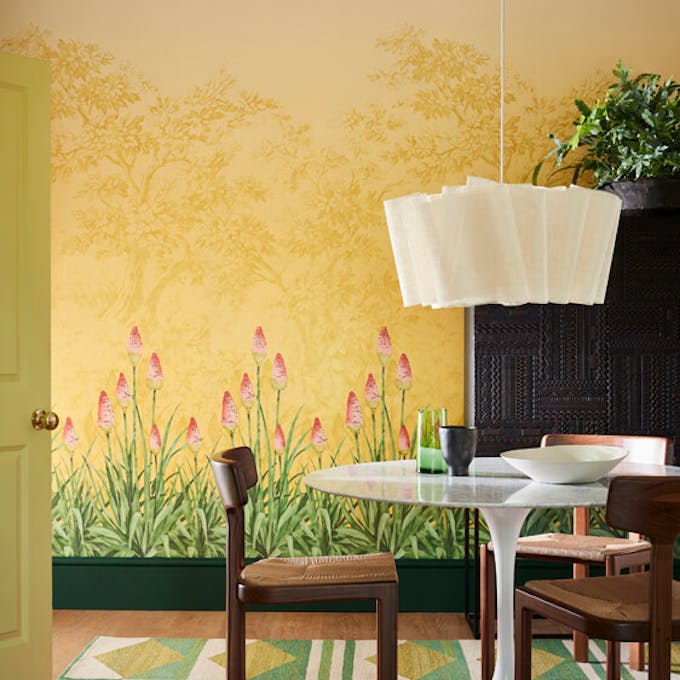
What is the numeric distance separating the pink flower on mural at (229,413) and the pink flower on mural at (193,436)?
12 cm

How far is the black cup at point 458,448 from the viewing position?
8.89 ft

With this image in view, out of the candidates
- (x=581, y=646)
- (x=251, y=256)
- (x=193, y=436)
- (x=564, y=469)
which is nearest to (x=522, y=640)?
(x=564, y=469)

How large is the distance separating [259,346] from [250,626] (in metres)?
1.17

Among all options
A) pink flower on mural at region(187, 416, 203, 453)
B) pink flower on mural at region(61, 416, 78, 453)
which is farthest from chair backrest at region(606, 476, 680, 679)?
pink flower on mural at region(61, 416, 78, 453)

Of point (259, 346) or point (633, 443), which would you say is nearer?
point (633, 443)

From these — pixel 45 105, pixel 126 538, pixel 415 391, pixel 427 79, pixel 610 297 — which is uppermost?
pixel 427 79

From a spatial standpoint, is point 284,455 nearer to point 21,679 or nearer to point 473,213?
point 21,679

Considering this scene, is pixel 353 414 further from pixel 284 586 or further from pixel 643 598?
pixel 643 598

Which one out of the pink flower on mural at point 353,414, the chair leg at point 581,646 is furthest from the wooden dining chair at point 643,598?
the pink flower on mural at point 353,414

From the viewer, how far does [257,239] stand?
3982mm

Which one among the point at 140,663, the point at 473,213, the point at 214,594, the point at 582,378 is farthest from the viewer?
the point at 214,594

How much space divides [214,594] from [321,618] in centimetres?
48

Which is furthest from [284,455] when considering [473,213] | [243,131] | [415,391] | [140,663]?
[473,213]

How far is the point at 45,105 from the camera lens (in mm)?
3010
